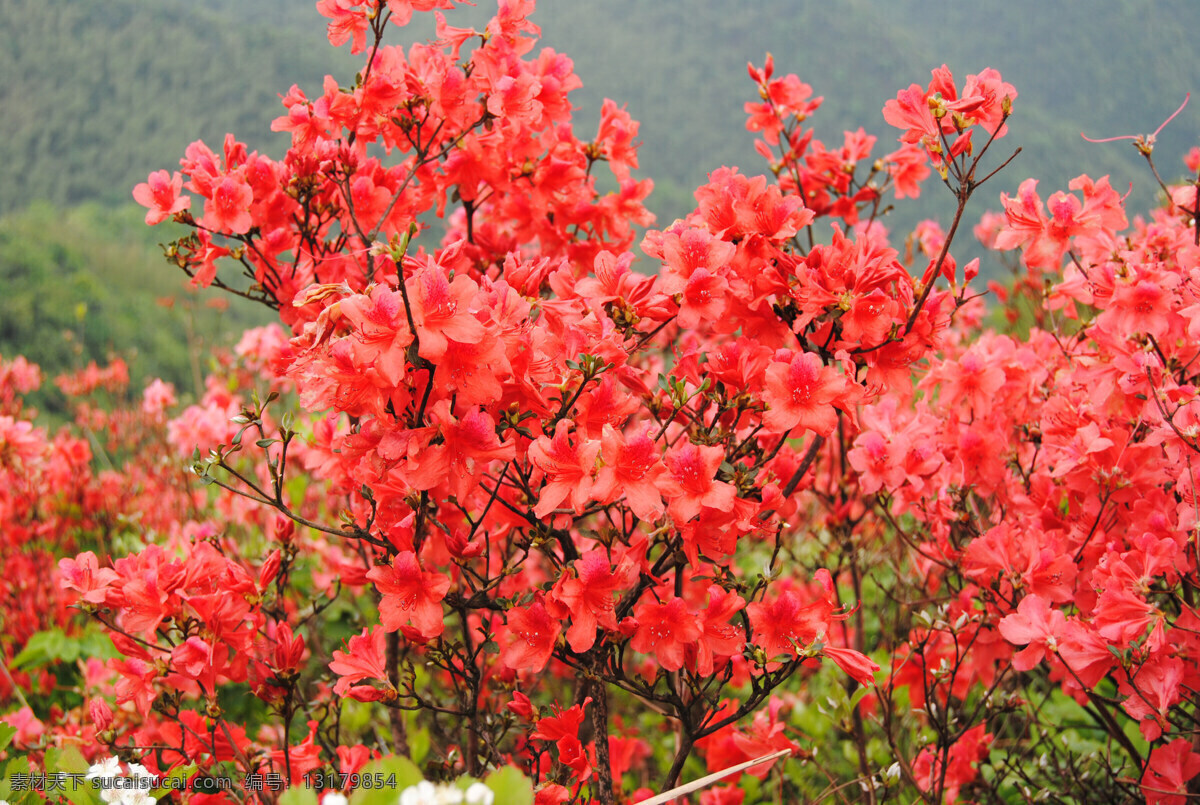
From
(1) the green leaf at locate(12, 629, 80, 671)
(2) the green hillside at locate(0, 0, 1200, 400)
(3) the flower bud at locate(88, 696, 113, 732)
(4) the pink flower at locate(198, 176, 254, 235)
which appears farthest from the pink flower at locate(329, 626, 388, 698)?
(2) the green hillside at locate(0, 0, 1200, 400)

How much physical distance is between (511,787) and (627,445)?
1.55ft

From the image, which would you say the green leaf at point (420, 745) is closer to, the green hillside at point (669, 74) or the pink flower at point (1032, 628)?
the pink flower at point (1032, 628)

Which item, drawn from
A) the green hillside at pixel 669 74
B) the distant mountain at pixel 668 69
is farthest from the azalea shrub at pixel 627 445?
the distant mountain at pixel 668 69

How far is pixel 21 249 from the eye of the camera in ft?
29.6

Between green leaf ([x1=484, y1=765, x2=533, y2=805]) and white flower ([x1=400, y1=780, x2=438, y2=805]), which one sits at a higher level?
white flower ([x1=400, y1=780, x2=438, y2=805])

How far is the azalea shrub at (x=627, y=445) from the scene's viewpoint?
1.13 meters

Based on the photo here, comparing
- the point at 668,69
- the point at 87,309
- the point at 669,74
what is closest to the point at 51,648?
the point at 87,309

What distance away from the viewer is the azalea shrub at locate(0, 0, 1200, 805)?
113 cm

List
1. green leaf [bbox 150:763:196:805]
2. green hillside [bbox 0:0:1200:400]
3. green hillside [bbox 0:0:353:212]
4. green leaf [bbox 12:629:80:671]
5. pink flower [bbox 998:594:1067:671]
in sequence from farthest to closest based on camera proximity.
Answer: green hillside [bbox 0:0:353:212], green hillside [bbox 0:0:1200:400], green leaf [bbox 12:629:80:671], pink flower [bbox 998:594:1067:671], green leaf [bbox 150:763:196:805]

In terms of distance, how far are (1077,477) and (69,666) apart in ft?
11.6

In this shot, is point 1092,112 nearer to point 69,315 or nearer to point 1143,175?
point 1143,175

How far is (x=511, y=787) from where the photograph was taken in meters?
0.77

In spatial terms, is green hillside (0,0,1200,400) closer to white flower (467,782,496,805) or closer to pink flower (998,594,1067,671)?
pink flower (998,594,1067,671)

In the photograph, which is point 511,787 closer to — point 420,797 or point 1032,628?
point 420,797
